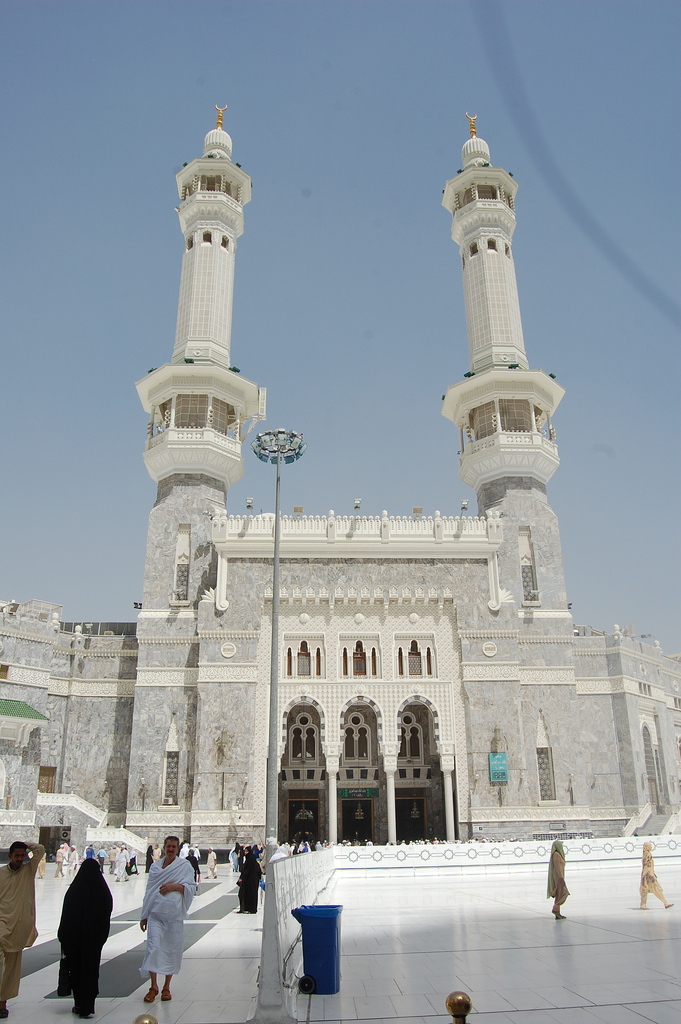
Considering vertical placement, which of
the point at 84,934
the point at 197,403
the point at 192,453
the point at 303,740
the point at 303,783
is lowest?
the point at 84,934

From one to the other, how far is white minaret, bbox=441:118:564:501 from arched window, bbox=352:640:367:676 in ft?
30.8

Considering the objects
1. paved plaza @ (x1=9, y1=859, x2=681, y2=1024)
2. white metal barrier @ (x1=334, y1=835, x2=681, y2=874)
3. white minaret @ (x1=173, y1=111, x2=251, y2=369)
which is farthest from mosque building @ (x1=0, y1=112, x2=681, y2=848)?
paved plaza @ (x1=9, y1=859, x2=681, y2=1024)

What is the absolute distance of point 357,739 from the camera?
31.4m

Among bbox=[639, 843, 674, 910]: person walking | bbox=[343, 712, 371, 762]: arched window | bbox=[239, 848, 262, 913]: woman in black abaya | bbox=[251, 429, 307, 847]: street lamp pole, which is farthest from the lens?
bbox=[343, 712, 371, 762]: arched window

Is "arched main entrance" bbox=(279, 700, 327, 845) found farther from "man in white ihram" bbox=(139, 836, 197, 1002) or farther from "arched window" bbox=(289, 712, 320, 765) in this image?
"man in white ihram" bbox=(139, 836, 197, 1002)

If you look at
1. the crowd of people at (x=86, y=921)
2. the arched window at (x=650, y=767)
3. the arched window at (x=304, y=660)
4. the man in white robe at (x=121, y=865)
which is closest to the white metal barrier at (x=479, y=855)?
the man in white robe at (x=121, y=865)

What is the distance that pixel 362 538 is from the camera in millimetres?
31297

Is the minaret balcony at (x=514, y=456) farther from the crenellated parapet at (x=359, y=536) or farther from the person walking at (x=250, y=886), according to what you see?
the person walking at (x=250, y=886)

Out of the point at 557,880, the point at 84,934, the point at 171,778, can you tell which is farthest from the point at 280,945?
the point at 171,778

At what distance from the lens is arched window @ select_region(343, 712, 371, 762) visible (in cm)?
3127

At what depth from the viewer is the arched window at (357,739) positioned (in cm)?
3127

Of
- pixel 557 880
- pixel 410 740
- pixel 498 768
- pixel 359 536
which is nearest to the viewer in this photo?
pixel 557 880

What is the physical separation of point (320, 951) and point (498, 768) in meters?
21.9

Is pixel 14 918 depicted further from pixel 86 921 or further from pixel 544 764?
pixel 544 764
